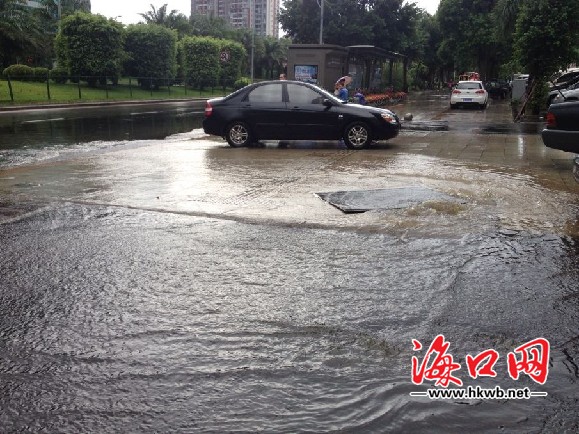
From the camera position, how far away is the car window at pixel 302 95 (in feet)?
46.1

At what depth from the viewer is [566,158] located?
12562 millimetres

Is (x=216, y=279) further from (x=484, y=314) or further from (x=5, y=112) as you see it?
(x=5, y=112)

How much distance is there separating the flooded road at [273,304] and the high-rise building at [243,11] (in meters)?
127

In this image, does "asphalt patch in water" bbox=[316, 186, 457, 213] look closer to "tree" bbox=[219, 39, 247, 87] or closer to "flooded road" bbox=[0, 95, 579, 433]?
"flooded road" bbox=[0, 95, 579, 433]

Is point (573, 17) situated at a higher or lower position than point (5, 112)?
higher

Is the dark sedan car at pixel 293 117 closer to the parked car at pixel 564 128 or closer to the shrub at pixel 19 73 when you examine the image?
the parked car at pixel 564 128

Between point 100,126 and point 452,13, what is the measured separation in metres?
36.6

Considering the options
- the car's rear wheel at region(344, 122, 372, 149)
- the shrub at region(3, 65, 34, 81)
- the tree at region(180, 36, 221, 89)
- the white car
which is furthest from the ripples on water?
the tree at region(180, 36, 221, 89)

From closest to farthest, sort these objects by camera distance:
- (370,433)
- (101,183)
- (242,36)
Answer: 1. (370,433)
2. (101,183)
3. (242,36)

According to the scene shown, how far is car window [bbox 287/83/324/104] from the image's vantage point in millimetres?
14047

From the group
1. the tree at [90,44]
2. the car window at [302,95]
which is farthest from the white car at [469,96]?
the tree at [90,44]

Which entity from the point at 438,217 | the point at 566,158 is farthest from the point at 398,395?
the point at 566,158

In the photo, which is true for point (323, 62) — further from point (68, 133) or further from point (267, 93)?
point (267, 93)

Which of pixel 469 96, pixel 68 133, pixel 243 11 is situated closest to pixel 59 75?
pixel 469 96
